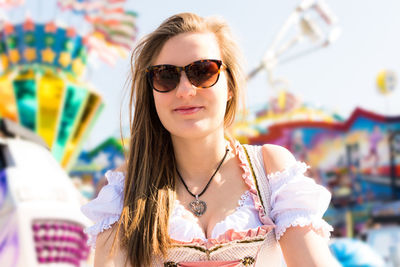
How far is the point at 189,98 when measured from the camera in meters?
1.44

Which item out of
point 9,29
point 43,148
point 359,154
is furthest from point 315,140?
point 43,148

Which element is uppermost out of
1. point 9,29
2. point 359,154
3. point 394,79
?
point 9,29

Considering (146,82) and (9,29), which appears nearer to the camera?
(146,82)

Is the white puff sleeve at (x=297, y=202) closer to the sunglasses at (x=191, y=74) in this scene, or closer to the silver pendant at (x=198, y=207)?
the silver pendant at (x=198, y=207)

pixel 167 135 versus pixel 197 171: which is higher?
pixel 167 135

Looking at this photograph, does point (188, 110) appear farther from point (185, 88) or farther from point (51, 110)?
point (51, 110)

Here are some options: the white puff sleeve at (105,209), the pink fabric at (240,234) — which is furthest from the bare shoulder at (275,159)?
the white puff sleeve at (105,209)

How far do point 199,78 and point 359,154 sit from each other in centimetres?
1717

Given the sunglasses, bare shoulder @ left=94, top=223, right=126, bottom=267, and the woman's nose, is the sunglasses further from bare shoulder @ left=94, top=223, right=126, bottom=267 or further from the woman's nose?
bare shoulder @ left=94, top=223, right=126, bottom=267

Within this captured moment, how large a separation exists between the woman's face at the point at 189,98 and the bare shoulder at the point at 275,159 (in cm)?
18

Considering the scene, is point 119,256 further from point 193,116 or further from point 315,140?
point 315,140

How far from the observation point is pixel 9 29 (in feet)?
41.1

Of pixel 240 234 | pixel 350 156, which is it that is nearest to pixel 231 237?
pixel 240 234

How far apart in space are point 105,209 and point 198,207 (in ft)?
0.93
